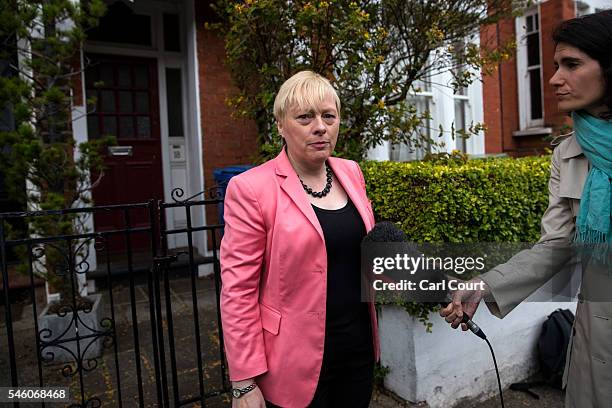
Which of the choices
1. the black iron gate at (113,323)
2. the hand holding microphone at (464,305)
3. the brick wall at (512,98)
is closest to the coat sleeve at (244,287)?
the hand holding microphone at (464,305)

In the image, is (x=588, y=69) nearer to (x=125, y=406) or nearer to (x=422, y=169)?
(x=422, y=169)

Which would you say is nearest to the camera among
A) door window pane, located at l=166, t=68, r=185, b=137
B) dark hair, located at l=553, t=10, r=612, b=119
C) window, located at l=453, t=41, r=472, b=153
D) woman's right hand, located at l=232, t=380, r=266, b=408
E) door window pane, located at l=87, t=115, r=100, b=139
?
dark hair, located at l=553, t=10, r=612, b=119

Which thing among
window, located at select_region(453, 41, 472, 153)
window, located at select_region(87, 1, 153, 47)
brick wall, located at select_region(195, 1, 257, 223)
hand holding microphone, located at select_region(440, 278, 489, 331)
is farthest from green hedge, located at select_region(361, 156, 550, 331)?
window, located at select_region(87, 1, 153, 47)

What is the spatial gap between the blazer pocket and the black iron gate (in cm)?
117

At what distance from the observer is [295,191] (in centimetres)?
180

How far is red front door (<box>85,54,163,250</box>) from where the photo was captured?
6102 mm

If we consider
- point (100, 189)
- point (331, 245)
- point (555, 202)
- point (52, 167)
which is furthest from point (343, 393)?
point (100, 189)

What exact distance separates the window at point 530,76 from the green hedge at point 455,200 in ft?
19.9

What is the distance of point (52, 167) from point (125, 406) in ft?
7.32

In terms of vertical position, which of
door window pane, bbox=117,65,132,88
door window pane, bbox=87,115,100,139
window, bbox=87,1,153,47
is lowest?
door window pane, bbox=87,115,100,139

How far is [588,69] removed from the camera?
5.16ft

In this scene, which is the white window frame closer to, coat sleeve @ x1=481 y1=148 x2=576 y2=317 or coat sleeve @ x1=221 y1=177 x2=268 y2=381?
coat sleeve @ x1=481 y1=148 x2=576 y2=317

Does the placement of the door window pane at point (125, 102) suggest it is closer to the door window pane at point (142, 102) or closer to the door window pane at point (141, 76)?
the door window pane at point (142, 102)

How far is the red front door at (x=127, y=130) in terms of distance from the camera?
6102 millimetres
